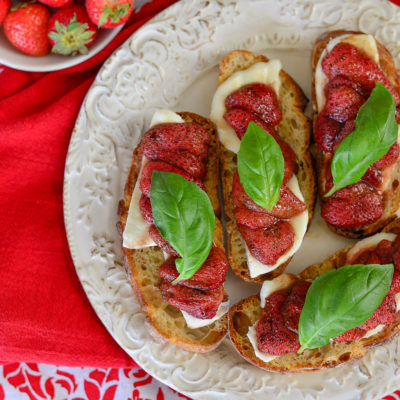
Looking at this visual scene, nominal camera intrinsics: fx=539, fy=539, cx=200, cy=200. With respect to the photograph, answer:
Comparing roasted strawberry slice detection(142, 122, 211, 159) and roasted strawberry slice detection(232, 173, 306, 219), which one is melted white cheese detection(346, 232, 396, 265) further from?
roasted strawberry slice detection(142, 122, 211, 159)

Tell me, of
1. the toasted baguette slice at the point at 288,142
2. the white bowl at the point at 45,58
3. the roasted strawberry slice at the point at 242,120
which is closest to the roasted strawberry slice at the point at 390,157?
the toasted baguette slice at the point at 288,142

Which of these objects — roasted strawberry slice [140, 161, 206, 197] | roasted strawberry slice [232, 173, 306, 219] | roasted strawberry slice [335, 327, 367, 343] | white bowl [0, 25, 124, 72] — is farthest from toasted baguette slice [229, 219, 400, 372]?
white bowl [0, 25, 124, 72]

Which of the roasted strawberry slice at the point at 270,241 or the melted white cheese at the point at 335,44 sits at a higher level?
the melted white cheese at the point at 335,44

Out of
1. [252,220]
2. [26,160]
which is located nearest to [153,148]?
[252,220]

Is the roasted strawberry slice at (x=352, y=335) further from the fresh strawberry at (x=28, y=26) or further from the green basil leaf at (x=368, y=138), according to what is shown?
the fresh strawberry at (x=28, y=26)

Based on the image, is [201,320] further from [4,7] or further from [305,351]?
[4,7]

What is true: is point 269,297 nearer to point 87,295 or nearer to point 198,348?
point 198,348

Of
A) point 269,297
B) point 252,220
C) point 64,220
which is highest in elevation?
point 252,220
